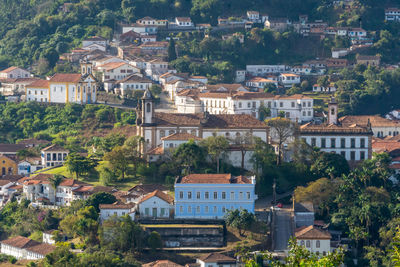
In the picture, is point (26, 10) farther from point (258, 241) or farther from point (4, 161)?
point (258, 241)

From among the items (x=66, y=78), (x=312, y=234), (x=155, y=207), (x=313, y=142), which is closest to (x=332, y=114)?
(x=313, y=142)

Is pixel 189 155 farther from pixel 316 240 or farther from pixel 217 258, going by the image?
pixel 316 240

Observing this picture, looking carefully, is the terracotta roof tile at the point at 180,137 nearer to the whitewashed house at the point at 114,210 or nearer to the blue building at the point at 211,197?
the blue building at the point at 211,197

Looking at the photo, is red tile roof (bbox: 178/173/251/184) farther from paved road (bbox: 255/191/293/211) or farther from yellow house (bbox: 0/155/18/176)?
yellow house (bbox: 0/155/18/176)

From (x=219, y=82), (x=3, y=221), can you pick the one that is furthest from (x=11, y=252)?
(x=219, y=82)

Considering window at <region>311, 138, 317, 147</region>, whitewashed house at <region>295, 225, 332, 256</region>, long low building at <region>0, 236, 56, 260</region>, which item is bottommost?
long low building at <region>0, 236, 56, 260</region>

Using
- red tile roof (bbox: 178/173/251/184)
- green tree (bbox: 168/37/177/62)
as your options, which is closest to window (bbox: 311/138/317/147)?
red tile roof (bbox: 178/173/251/184)

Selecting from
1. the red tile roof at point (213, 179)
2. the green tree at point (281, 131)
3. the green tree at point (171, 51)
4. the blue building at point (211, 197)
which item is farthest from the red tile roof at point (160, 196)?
the green tree at point (171, 51)
